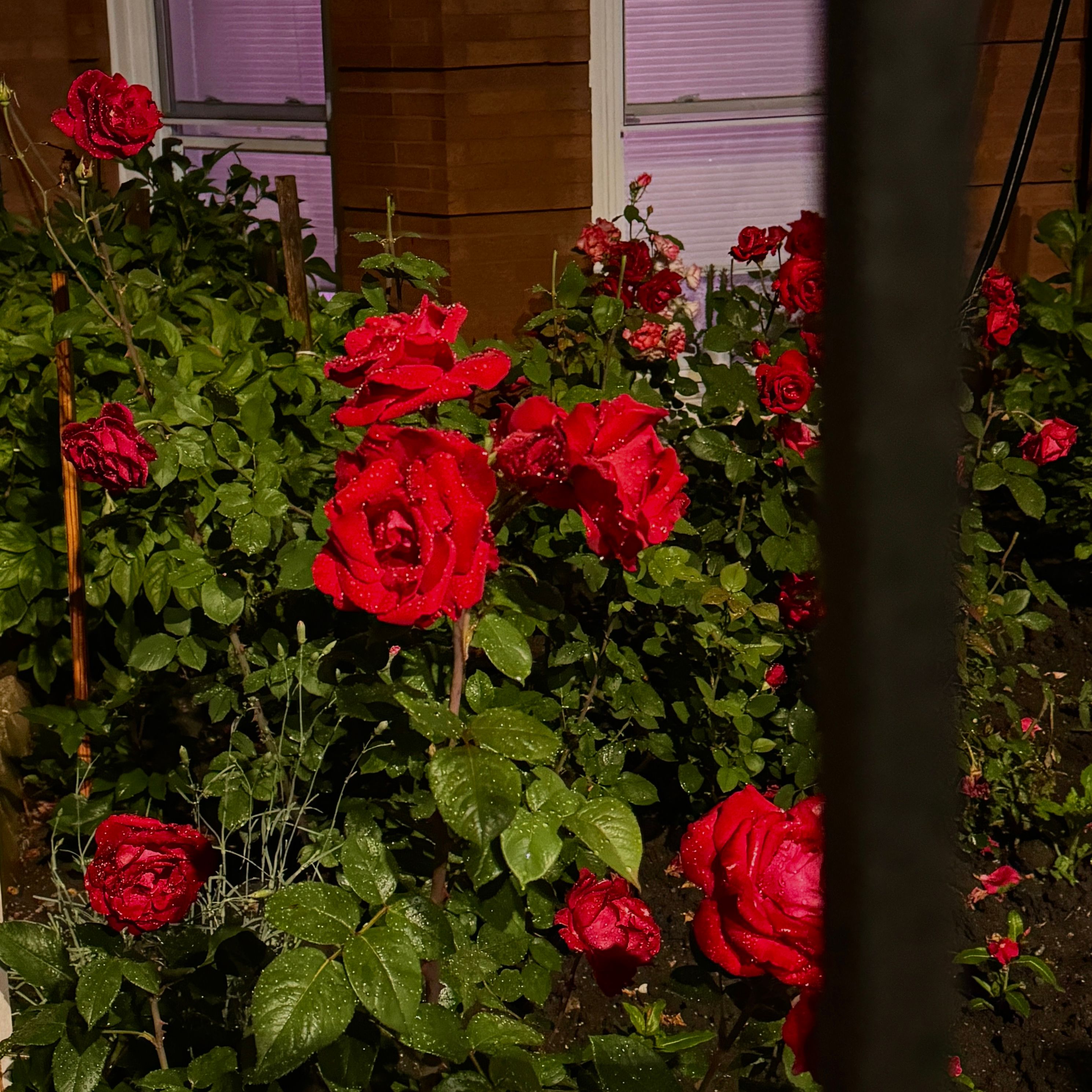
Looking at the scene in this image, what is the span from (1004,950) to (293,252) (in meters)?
1.95

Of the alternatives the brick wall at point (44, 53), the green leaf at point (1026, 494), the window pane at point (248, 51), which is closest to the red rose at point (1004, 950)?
the green leaf at point (1026, 494)

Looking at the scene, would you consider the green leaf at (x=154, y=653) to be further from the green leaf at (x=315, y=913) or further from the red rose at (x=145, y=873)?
the green leaf at (x=315, y=913)

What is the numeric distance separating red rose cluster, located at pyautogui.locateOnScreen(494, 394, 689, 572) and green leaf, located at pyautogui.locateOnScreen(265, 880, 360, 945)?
35 cm

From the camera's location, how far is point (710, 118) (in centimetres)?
379

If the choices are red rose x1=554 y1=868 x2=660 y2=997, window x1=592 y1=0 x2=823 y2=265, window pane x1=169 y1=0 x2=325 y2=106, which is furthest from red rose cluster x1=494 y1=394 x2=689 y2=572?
window pane x1=169 y1=0 x2=325 y2=106

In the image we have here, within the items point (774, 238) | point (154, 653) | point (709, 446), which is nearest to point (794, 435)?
point (709, 446)

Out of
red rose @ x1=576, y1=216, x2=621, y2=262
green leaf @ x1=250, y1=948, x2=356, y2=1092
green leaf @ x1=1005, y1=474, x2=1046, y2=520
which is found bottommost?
green leaf @ x1=1005, y1=474, x2=1046, y2=520

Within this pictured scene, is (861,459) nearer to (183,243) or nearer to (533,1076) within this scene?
(533,1076)

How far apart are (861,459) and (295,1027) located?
0.88m

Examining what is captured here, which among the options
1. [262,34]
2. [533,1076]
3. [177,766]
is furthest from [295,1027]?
[262,34]

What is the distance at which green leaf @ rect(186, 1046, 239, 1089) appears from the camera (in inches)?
49.2

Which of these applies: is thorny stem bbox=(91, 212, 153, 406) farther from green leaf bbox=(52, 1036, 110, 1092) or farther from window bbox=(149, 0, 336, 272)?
window bbox=(149, 0, 336, 272)

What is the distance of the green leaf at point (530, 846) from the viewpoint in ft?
3.65

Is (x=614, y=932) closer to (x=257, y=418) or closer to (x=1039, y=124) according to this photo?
(x=257, y=418)
